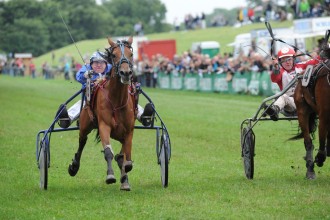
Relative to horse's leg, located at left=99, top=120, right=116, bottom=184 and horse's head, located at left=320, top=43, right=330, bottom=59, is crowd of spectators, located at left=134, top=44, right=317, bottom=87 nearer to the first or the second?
horse's head, located at left=320, top=43, right=330, bottom=59

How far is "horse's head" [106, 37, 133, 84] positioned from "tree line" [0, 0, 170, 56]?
2345 cm

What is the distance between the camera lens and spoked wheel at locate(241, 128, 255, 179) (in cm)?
1046

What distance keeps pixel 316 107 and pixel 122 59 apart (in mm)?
2505

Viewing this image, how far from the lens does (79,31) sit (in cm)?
9762

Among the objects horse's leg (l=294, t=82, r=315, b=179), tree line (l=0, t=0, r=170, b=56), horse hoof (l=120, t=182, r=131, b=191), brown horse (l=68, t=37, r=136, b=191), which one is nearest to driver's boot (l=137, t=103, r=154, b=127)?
brown horse (l=68, t=37, r=136, b=191)

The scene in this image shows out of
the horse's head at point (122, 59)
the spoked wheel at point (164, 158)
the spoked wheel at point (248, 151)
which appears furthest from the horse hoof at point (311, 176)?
the horse's head at point (122, 59)

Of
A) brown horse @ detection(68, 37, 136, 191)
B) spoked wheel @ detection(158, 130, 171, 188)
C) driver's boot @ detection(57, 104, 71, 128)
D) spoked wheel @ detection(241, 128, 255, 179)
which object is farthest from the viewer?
spoked wheel @ detection(241, 128, 255, 179)

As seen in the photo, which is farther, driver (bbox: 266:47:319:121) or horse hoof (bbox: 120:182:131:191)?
driver (bbox: 266:47:319:121)

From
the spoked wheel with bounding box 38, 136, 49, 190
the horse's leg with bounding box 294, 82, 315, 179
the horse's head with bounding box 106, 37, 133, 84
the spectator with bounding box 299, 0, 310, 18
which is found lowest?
the spoked wheel with bounding box 38, 136, 49, 190

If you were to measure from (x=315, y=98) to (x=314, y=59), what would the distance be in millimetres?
637

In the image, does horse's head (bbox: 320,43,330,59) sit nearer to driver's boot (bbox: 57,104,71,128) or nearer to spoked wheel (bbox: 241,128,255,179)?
spoked wheel (bbox: 241,128,255,179)

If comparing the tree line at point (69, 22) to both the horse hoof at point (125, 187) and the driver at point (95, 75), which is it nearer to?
the driver at point (95, 75)

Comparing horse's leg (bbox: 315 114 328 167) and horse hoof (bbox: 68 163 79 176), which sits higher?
horse's leg (bbox: 315 114 328 167)

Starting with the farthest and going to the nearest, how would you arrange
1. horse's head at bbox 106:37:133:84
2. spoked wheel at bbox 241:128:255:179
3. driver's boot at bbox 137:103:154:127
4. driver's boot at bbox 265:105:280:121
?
driver's boot at bbox 265:105:280:121, spoked wheel at bbox 241:128:255:179, driver's boot at bbox 137:103:154:127, horse's head at bbox 106:37:133:84
